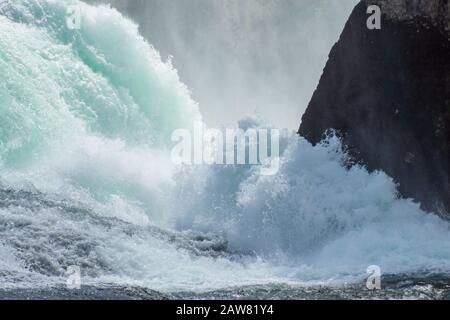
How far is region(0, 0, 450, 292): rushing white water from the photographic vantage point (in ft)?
48.2

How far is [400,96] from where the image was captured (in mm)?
18000

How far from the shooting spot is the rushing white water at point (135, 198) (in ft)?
48.2

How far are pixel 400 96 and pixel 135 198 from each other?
8233mm

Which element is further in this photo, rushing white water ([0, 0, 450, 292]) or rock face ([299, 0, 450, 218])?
rock face ([299, 0, 450, 218])

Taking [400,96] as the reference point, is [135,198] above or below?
below

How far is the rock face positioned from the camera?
1723 cm

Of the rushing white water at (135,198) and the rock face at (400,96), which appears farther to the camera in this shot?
the rock face at (400,96)

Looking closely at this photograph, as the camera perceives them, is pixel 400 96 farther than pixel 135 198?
No

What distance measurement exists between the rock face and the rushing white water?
0.49 m

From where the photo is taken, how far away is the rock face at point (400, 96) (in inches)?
679

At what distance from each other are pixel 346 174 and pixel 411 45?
3168 mm

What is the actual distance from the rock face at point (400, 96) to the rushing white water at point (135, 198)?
0.49 m
